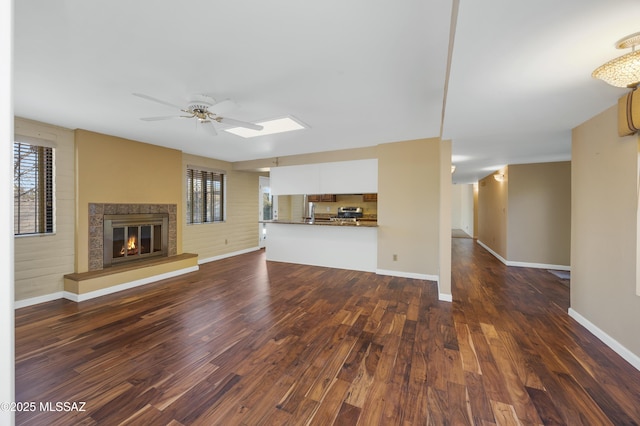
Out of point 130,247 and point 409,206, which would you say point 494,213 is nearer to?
point 409,206

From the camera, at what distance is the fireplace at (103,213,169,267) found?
414 centimetres

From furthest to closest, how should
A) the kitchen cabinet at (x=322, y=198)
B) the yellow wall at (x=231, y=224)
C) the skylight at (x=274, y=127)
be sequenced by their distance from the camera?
the kitchen cabinet at (x=322, y=198)
the yellow wall at (x=231, y=224)
the skylight at (x=274, y=127)

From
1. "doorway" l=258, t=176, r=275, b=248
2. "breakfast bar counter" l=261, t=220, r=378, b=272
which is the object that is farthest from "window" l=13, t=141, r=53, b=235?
"doorway" l=258, t=176, r=275, b=248

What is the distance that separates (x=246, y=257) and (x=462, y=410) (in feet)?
18.3

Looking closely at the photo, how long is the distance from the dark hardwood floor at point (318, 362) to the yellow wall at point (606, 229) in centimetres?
31

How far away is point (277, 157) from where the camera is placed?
594 centimetres

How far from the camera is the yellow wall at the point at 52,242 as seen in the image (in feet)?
10.8

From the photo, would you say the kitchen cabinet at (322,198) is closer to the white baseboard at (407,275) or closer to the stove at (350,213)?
the stove at (350,213)

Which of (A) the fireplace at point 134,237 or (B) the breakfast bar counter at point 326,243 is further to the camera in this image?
(B) the breakfast bar counter at point 326,243

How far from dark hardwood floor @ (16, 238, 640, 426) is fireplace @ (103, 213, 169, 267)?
990 millimetres

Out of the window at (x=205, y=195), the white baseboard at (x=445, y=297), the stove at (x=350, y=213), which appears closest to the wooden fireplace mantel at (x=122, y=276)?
the window at (x=205, y=195)

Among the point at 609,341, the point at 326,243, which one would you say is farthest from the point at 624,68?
the point at 326,243

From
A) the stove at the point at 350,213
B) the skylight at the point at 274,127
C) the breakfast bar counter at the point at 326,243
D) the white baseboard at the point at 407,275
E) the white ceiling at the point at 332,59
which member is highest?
the skylight at the point at 274,127

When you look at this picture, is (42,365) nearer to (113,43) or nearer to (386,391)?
(113,43)
